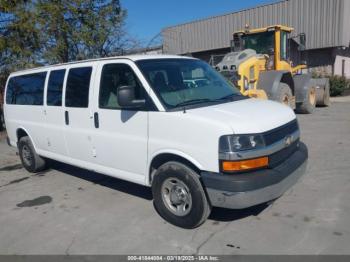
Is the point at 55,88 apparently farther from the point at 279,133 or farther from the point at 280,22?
the point at 280,22

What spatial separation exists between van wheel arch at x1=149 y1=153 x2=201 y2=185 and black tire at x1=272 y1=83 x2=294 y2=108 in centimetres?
735

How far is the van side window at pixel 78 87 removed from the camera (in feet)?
17.6

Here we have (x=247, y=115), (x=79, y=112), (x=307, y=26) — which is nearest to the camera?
(x=247, y=115)

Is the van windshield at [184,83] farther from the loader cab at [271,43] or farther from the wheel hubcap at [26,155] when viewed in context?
the loader cab at [271,43]

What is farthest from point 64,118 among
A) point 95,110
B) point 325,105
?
point 325,105

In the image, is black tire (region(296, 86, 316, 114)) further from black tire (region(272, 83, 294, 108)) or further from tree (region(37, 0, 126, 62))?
tree (region(37, 0, 126, 62))

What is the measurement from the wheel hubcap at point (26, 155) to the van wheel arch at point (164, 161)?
371 cm

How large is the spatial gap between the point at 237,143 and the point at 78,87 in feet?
9.39

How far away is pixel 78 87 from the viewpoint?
5.55 metres

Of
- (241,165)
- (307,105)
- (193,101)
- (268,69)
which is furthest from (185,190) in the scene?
(307,105)

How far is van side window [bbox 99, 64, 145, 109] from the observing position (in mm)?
4745

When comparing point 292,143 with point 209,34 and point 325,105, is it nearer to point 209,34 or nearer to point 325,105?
point 325,105

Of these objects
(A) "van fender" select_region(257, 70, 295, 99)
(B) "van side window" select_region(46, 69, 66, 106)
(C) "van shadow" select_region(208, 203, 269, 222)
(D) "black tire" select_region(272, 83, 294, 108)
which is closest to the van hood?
(C) "van shadow" select_region(208, 203, 269, 222)

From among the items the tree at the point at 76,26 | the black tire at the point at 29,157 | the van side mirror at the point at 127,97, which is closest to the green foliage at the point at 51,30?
the tree at the point at 76,26
